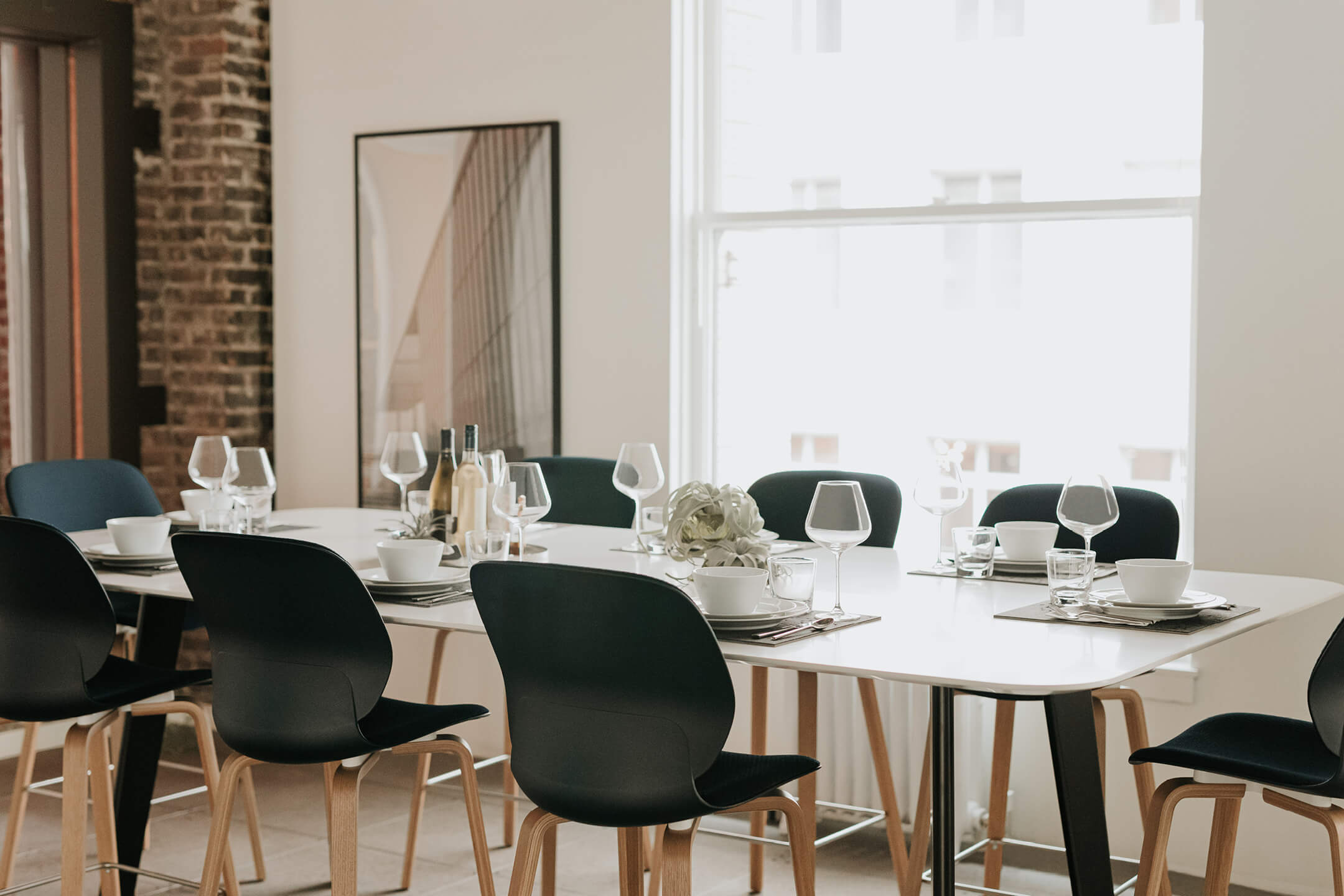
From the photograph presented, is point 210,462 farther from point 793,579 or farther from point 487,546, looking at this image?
point 793,579

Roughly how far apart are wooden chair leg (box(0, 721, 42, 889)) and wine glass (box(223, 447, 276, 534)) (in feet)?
2.66

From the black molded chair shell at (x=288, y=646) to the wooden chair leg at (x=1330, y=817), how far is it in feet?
4.80

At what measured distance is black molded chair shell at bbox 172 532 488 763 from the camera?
2.45m

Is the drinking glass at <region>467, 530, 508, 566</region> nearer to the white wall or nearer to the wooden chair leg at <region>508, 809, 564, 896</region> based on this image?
the wooden chair leg at <region>508, 809, 564, 896</region>

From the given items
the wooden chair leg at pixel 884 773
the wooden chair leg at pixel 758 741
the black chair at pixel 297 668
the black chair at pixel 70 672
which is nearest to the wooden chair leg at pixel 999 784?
the wooden chair leg at pixel 884 773

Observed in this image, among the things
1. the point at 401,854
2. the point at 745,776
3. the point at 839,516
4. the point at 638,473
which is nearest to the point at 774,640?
the point at 745,776

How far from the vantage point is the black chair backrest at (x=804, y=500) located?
139 inches

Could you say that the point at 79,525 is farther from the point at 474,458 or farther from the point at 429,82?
the point at 429,82

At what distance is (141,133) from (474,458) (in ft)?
8.99

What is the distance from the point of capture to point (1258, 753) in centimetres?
246

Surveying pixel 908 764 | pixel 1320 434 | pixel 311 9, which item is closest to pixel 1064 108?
pixel 1320 434

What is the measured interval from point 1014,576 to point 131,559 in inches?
70.8

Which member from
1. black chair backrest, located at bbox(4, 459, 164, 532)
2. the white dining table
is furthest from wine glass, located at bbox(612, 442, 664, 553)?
black chair backrest, located at bbox(4, 459, 164, 532)

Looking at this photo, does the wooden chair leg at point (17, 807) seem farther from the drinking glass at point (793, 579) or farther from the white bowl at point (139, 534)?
the drinking glass at point (793, 579)
